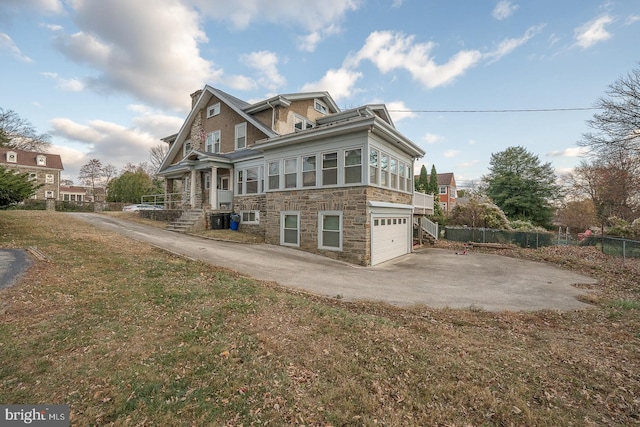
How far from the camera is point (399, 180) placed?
14219 millimetres

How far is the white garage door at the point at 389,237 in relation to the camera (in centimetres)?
1174

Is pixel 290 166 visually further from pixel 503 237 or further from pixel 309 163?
pixel 503 237

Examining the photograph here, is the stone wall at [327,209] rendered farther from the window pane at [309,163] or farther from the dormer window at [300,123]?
the dormer window at [300,123]

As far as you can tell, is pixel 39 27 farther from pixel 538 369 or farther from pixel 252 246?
pixel 538 369

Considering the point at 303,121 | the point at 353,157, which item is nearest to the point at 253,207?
the point at 303,121

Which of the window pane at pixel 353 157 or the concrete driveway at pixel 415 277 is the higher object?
the window pane at pixel 353 157

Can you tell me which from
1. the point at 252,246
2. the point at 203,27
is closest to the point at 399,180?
the point at 252,246

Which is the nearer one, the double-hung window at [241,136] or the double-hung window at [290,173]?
the double-hung window at [290,173]

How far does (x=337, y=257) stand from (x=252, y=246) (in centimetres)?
442

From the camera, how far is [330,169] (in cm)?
1220

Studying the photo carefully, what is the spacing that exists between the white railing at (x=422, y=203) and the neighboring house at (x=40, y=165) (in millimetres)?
48028

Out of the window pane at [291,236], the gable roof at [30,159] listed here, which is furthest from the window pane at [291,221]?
the gable roof at [30,159]

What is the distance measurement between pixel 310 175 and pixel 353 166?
235 centimetres

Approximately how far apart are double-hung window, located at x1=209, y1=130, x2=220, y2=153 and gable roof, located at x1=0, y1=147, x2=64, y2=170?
119 ft
